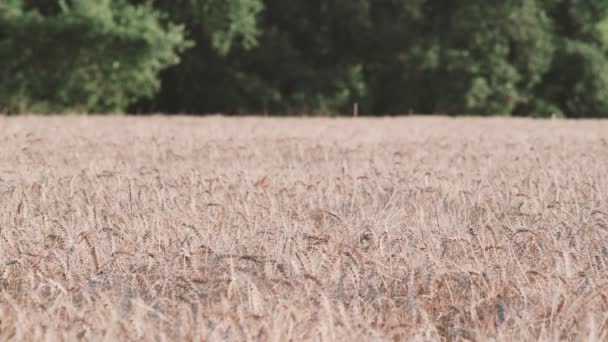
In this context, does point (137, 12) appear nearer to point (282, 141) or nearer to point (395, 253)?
point (282, 141)

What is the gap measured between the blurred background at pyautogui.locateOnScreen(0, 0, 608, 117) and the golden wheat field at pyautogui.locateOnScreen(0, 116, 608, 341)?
20.3 m

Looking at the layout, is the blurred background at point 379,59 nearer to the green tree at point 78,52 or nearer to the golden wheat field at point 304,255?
the green tree at point 78,52

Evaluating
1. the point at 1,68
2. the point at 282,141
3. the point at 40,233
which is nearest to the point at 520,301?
the point at 40,233

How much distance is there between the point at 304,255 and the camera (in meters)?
3.15

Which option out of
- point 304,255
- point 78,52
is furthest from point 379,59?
point 304,255

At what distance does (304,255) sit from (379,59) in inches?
1130

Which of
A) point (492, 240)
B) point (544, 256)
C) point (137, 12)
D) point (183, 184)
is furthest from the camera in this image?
point (137, 12)

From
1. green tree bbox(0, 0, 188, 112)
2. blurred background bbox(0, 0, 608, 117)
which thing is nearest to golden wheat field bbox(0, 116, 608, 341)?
green tree bbox(0, 0, 188, 112)

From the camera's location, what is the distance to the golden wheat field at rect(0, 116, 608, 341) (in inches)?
100

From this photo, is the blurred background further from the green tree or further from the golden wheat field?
the golden wheat field

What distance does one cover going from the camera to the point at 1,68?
2502cm

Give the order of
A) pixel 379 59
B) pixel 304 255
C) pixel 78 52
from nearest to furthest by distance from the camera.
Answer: pixel 304 255
pixel 78 52
pixel 379 59

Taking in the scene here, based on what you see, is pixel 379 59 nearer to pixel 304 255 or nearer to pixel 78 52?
pixel 78 52

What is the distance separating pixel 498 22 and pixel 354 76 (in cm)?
516
